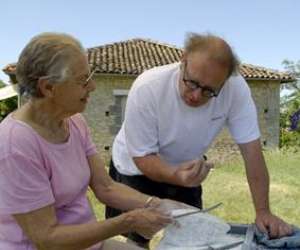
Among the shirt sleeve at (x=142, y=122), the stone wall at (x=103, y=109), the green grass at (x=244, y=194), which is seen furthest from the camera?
the stone wall at (x=103, y=109)

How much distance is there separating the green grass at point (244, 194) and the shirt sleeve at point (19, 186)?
2.88m

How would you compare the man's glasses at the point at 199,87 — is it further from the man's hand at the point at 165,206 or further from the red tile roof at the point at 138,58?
the red tile roof at the point at 138,58

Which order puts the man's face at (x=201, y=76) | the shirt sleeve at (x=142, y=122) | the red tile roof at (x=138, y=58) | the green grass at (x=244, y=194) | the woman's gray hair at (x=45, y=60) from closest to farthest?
the woman's gray hair at (x=45, y=60)
the man's face at (x=201, y=76)
the shirt sleeve at (x=142, y=122)
the green grass at (x=244, y=194)
the red tile roof at (x=138, y=58)

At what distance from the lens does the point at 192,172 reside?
6.73 ft

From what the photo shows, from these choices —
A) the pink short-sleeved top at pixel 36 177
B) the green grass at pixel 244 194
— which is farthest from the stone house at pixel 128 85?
the pink short-sleeved top at pixel 36 177

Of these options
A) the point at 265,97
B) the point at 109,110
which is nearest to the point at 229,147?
the point at 265,97

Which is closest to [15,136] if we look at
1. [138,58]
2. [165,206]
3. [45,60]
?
[45,60]

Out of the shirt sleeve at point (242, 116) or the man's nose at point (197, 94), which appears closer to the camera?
the man's nose at point (197, 94)

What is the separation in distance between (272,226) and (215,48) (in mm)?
748

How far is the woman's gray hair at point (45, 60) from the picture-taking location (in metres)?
1.64

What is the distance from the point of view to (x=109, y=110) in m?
15.3

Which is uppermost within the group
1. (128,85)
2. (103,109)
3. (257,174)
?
(257,174)

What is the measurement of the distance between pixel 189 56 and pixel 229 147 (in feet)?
46.2

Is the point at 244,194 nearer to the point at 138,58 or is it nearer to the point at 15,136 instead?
the point at 15,136
